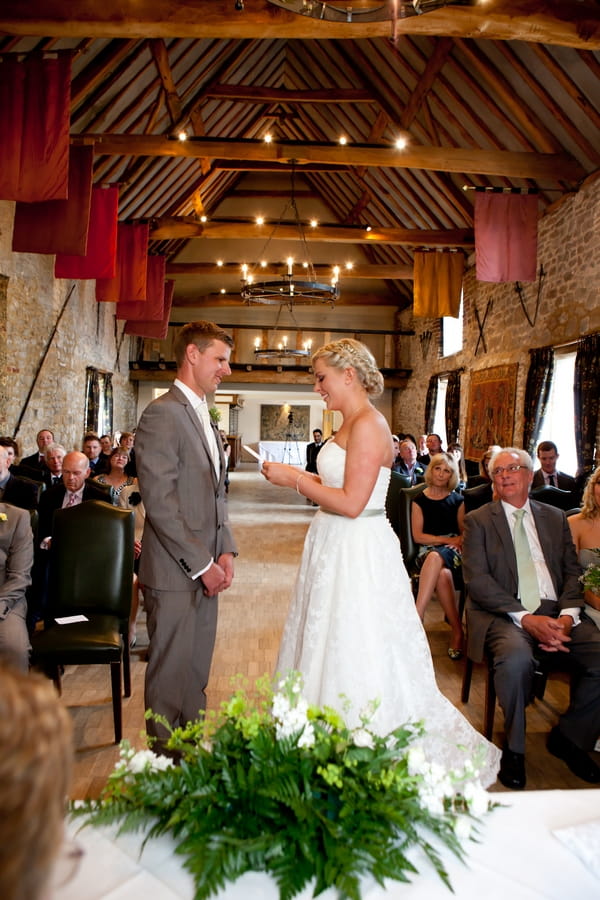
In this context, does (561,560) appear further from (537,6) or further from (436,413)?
(436,413)

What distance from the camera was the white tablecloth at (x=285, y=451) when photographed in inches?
841

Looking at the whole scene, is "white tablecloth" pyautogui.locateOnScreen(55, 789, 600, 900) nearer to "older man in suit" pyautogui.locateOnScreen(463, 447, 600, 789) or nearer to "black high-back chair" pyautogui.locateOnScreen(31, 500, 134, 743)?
"older man in suit" pyautogui.locateOnScreen(463, 447, 600, 789)

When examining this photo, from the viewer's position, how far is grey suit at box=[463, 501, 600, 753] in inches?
115

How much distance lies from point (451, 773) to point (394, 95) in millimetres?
11364

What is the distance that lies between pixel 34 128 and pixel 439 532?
15.4 feet

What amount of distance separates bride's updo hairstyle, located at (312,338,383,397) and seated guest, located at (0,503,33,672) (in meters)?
1.76

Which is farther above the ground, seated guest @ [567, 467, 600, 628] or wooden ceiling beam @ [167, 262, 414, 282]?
wooden ceiling beam @ [167, 262, 414, 282]

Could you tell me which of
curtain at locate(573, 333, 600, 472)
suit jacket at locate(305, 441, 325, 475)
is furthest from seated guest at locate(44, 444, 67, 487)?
curtain at locate(573, 333, 600, 472)

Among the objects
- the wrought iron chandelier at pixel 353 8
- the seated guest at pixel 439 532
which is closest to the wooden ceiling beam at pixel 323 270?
the seated guest at pixel 439 532

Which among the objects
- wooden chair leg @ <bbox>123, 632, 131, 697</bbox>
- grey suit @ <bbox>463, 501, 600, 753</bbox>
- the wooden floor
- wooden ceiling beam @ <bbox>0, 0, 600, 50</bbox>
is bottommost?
the wooden floor

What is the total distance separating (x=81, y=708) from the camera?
347 centimetres

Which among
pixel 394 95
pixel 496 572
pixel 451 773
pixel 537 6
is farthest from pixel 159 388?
pixel 451 773

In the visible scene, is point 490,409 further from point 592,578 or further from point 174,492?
point 174,492

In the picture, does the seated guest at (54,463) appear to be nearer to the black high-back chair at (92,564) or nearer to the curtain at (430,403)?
the black high-back chair at (92,564)
